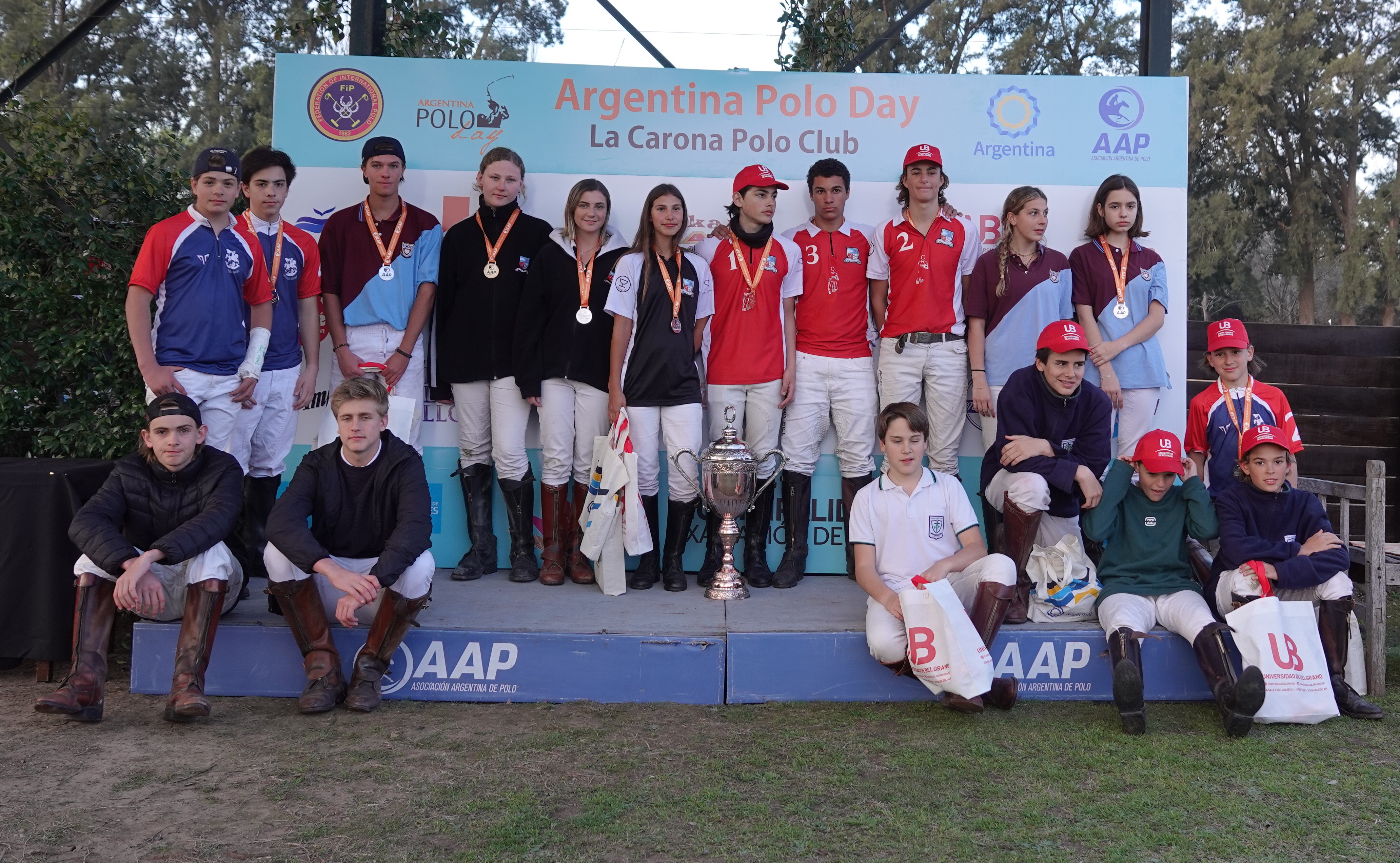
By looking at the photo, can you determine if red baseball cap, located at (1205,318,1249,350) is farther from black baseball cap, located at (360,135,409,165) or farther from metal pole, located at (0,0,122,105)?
metal pole, located at (0,0,122,105)

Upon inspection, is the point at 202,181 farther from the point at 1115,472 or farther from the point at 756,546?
the point at 1115,472

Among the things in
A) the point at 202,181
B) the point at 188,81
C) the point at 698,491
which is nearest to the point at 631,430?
the point at 698,491

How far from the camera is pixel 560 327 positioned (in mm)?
4441

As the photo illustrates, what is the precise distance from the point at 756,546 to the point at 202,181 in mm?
2600

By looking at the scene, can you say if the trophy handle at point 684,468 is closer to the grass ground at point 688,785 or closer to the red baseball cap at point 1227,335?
the grass ground at point 688,785

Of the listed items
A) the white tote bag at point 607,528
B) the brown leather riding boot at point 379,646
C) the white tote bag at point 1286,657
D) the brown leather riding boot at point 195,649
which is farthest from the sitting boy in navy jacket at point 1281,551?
the brown leather riding boot at point 195,649

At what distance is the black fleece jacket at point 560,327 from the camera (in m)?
4.42

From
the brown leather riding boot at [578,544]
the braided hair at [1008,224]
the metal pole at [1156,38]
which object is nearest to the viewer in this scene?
the brown leather riding boot at [578,544]

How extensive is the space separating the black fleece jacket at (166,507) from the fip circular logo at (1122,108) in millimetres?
4144

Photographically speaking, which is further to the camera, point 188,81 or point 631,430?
point 188,81

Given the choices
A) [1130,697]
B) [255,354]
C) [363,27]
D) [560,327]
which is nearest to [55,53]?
[363,27]

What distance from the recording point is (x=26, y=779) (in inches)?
111

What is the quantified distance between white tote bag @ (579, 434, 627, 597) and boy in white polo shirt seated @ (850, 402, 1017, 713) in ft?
3.31

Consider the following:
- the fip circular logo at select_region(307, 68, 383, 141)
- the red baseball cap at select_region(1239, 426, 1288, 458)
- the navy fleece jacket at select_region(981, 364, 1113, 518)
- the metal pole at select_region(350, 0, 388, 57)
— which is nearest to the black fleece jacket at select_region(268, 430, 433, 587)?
the fip circular logo at select_region(307, 68, 383, 141)
